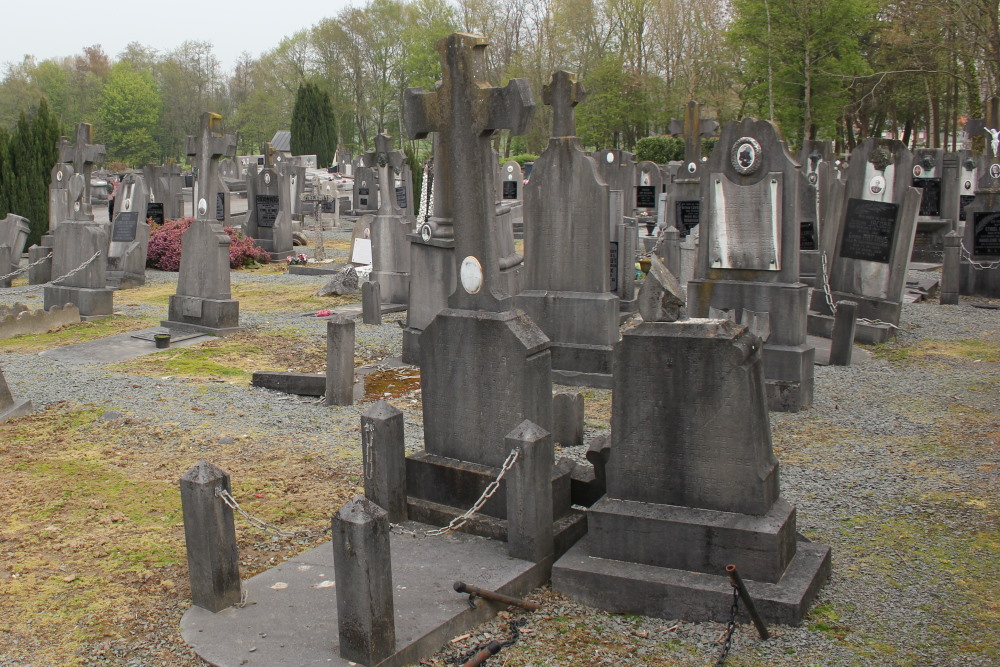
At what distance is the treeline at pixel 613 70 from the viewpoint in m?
35.8

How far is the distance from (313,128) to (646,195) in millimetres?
36839

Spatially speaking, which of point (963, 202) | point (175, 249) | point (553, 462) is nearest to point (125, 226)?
point (175, 249)

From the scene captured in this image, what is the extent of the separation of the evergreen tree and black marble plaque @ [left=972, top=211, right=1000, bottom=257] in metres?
46.5

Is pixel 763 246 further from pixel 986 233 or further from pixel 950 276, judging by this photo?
pixel 986 233

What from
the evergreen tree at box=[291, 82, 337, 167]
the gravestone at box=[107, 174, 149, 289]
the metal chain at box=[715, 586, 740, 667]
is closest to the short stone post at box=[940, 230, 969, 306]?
the metal chain at box=[715, 586, 740, 667]

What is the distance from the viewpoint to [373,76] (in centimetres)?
6862

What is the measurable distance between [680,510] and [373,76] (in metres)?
67.9

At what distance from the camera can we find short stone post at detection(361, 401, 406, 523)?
5527 mm

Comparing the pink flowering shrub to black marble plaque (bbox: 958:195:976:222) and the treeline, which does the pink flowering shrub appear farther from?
black marble plaque (bbox: 958:195:976:222)

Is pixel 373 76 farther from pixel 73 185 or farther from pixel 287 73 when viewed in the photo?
pixel 73 185

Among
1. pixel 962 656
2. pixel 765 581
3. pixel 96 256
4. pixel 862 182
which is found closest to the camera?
pixel 962 656

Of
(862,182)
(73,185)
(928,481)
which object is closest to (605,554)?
(928,481)

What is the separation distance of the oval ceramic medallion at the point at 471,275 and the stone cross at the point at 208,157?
8438 millimetres

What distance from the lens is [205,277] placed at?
42.5ft
